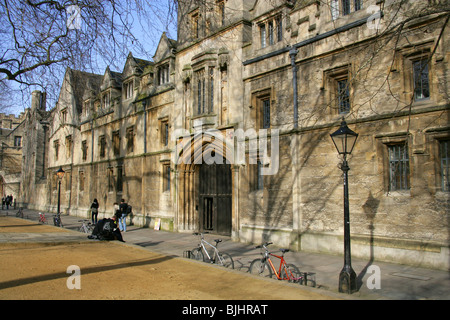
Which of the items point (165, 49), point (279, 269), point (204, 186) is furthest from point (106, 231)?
point (165, 49)

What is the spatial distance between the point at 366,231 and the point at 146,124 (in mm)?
15278

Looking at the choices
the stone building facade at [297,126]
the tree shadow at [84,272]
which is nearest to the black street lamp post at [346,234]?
the stone building facade at [297,126]

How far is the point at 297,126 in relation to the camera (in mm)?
13352

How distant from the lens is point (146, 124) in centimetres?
2252

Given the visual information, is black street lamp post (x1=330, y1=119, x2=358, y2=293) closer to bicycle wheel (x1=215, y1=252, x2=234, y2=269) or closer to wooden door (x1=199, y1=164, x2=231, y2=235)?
bicycle wheel (x1=215, y1=252, x2=234, y2=269)

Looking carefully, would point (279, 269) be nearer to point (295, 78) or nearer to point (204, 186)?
point (295, 78)

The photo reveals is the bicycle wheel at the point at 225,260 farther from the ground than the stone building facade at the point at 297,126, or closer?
closer

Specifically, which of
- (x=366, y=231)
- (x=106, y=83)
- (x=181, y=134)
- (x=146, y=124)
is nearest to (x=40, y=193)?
(x=106, y=83)

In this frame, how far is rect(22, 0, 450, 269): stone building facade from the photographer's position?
9969 millimetres

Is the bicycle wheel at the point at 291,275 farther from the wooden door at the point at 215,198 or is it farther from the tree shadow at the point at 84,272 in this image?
the wooden door at the point at 215,198

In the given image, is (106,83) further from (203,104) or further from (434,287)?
(434,287)

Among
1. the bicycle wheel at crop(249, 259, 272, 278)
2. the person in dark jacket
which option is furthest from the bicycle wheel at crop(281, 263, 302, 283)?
the person in dark jacket

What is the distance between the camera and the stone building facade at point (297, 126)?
997 centimetres

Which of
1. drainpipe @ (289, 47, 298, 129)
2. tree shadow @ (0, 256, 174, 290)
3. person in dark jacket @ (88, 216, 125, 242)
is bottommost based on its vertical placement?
tree shadow @ (0, 256, 174, 290)
